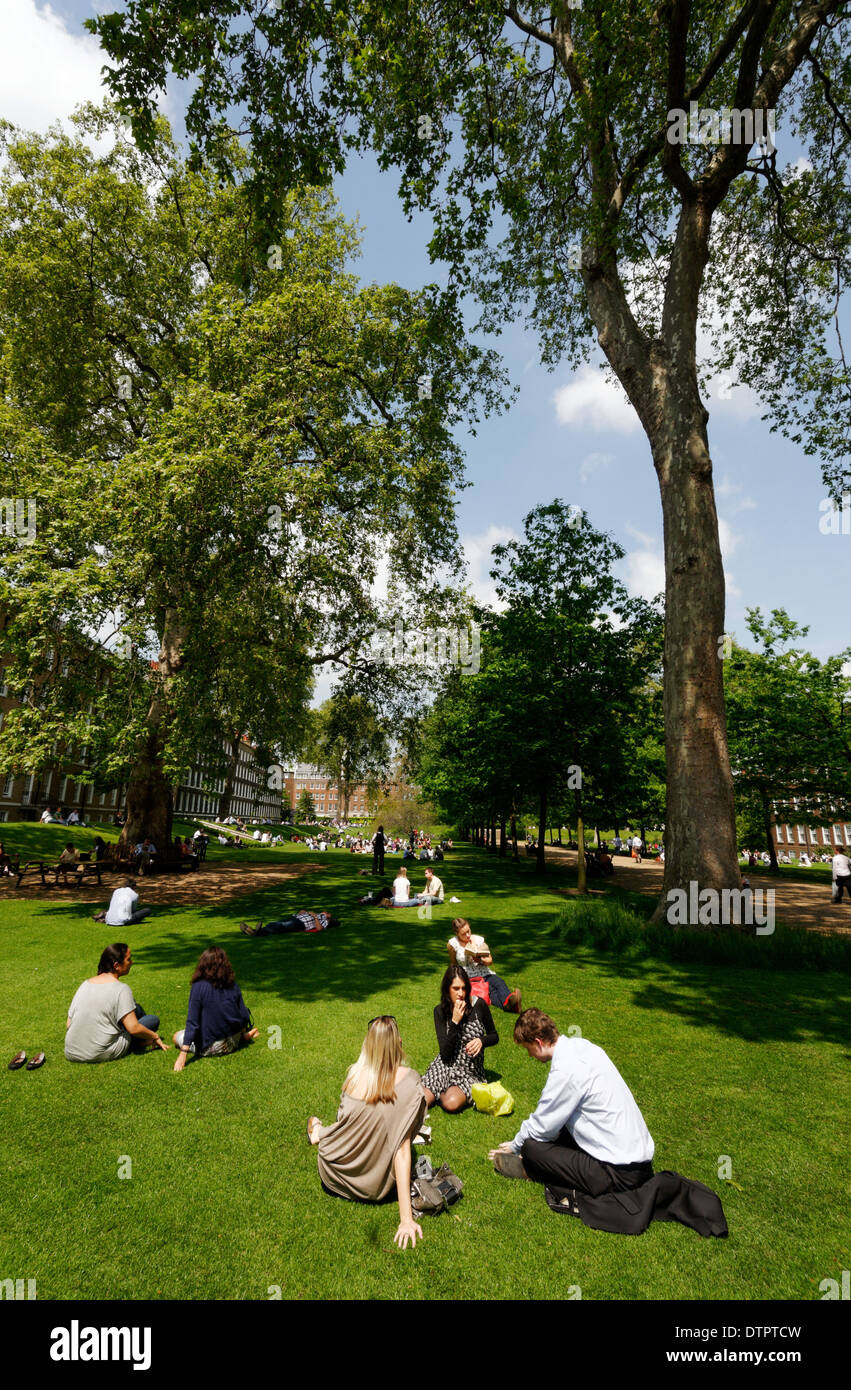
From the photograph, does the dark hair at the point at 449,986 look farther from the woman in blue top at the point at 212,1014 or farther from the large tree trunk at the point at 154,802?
the large tree trunk at the point at 154,802

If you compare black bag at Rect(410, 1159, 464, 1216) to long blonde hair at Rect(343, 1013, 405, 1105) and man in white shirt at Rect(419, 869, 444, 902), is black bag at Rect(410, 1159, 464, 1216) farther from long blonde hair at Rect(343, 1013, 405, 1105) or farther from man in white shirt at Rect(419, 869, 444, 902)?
man in white shirt at Rect(419, 869, 444, 902)

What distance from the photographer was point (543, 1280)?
3518mm

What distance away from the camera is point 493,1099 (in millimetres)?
5621

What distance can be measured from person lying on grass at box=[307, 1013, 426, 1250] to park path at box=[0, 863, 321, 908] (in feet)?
44.0

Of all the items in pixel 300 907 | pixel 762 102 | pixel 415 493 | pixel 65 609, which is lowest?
pixel 300 907

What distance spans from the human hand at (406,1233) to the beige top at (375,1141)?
0.39 metres

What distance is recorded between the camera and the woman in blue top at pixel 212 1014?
21.7ft

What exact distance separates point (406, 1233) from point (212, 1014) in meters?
3.61

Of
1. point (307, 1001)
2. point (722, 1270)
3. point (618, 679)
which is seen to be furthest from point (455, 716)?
point (722, 1270)

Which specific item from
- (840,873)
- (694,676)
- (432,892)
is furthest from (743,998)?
(840,873)

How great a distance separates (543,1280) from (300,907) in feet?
46.1
